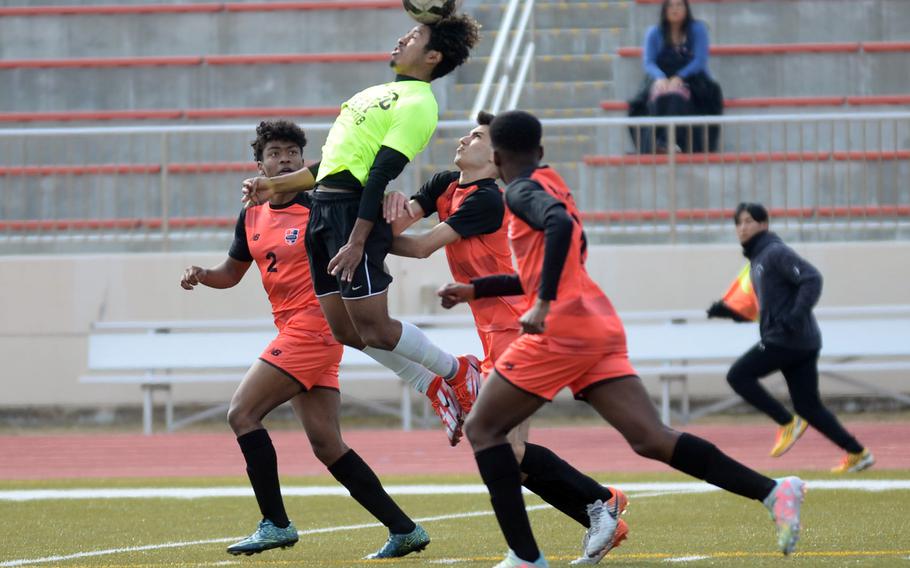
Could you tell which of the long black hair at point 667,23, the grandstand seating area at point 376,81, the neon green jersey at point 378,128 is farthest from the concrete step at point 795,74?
the neon green jersey at point 378,128

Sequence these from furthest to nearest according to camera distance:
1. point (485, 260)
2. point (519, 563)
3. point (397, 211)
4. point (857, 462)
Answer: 1. point (857, 462)
2. point (485, 260)
3. point (397, 211)
4. point (519, 563)

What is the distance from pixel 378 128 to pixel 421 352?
1.09 m

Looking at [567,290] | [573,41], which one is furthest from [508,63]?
[567,290]

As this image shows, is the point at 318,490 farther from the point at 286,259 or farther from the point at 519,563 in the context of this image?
the point at 519,563

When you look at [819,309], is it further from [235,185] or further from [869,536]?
[869,536]

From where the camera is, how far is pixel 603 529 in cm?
627

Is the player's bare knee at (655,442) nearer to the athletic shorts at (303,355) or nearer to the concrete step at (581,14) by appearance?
the athletic shorts at (303,355)

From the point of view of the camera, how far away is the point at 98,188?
50.3 ft

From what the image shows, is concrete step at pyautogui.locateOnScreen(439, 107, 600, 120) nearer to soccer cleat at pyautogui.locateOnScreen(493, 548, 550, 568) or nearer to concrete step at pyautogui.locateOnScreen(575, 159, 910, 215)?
concrete step at pyautogui.locateOnScreen(575, 159, 910, 215)

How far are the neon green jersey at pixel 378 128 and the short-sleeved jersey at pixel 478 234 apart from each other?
34 cm

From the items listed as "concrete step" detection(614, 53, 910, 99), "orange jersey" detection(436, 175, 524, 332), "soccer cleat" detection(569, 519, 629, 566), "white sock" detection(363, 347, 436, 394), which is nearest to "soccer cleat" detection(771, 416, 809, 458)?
"white sock" detection(363, 347, 436, 394)

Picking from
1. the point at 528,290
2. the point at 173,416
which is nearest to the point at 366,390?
the point at 173,416

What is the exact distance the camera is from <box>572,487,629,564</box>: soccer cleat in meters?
6.23

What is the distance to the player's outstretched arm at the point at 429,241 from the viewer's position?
264 inches
